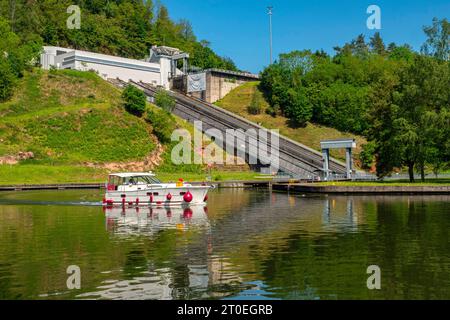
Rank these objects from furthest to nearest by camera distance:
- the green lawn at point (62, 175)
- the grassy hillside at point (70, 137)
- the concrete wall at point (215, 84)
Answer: the concrete wall at point (215, 84) < the grassy hillside at point (70, 137) < the green lawn at point (62, 175)

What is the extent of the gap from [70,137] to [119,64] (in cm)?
4648

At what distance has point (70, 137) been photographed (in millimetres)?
102688

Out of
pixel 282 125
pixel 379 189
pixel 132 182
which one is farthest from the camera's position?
pixel 282 125

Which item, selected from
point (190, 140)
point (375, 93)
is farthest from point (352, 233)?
point (190, 140)

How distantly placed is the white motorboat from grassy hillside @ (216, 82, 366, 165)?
229ft

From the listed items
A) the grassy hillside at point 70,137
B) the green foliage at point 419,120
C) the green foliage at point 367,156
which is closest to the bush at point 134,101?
the grassy hillside at point 70,137

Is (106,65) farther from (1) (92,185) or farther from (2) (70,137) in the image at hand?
(1) (92,185)

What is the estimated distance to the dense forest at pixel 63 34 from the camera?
12288 centimetres

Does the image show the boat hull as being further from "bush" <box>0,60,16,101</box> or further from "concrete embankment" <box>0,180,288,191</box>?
"bush" <box>0,60,16,101</box>

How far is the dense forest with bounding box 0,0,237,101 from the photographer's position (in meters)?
123

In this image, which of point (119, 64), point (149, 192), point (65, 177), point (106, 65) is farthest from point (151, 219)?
point (119, 64)

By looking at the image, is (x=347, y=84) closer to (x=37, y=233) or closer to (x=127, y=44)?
(x=127, y=44)

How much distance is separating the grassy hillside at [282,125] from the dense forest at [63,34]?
150 feet

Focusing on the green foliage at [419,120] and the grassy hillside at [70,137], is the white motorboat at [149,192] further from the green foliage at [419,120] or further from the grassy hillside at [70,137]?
the grassy hillside at [70,137]
